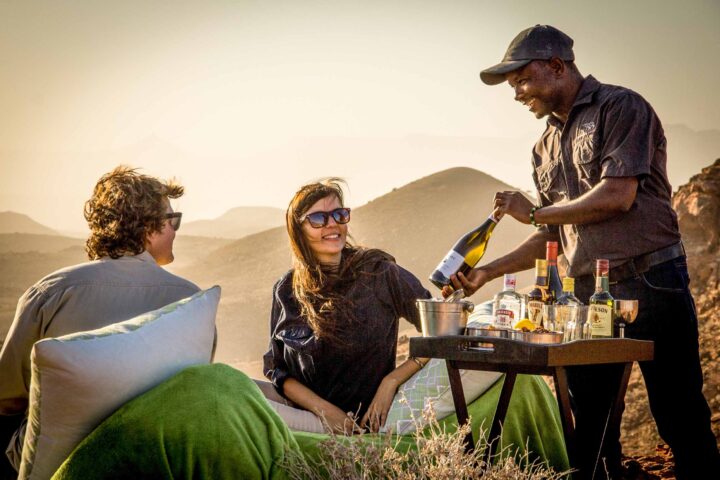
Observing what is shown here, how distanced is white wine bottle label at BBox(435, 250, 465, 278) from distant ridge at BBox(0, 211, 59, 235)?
2415 centimetres

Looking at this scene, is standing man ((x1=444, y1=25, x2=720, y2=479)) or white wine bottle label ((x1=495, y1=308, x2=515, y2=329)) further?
standing man ((x1=444, y1=25, x2=720, y2=479))

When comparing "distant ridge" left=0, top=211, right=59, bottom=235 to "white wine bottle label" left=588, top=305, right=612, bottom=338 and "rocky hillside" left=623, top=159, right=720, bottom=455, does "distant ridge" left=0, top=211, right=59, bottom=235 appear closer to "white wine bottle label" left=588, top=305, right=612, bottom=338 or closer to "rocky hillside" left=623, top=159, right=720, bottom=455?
"rocky hillside" left=623, top=159, right=720, bottom=455

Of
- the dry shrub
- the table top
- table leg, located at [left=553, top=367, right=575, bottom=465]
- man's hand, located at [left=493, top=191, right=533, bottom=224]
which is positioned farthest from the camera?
man's hand, located at [left=493, top=191, right=533, bottom=224]

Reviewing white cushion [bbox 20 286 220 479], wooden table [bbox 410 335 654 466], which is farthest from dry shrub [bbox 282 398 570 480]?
white cushion [bbox 20 286 220 479]

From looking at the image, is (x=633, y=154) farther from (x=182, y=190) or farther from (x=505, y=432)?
(x=182, y=190)

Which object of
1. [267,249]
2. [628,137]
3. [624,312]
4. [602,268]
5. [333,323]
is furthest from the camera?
[267,249]

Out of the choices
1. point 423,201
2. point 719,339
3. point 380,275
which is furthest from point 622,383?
point 423,201

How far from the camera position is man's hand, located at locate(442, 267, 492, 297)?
11.9ft

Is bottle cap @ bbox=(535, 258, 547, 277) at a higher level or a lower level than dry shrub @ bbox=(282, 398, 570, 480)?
higher

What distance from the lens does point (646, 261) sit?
11.7ft

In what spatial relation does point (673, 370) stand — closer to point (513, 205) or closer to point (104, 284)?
point (513, 205)

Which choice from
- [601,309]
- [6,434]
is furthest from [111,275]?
[601,309]

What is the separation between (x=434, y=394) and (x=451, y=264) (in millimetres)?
537

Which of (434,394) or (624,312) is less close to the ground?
(624,312)
